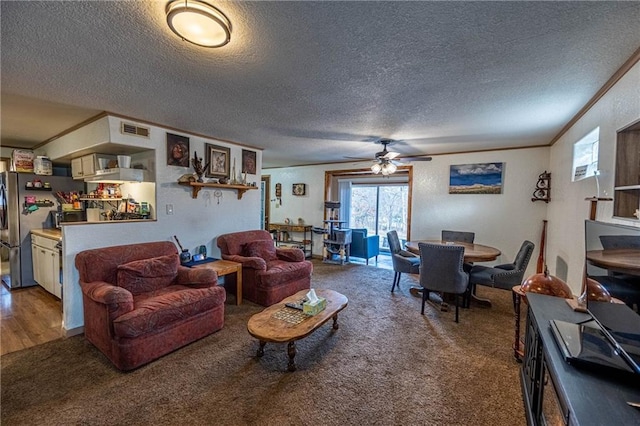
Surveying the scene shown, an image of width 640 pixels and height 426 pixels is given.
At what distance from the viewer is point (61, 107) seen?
2.83 metres

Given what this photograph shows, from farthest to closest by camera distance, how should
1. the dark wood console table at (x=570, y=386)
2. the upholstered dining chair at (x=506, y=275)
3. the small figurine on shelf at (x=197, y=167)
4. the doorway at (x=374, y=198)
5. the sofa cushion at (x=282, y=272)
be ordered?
the doorway at (x=374, y=198)
the small figurine on shelf at (x=197, y=167)
the sofa cushion at (x=282, y=272)
the upholstered dining chair at (x=506, y=275)
the dark wood console table at (x=570, y=386)

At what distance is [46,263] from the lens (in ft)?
12.3

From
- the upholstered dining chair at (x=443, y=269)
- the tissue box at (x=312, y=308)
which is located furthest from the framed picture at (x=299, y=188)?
the tissue box at (x=312, y=308)

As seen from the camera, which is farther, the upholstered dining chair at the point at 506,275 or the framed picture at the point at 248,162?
the framed picture at the point at 248,162

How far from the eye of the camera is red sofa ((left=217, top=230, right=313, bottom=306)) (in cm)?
358

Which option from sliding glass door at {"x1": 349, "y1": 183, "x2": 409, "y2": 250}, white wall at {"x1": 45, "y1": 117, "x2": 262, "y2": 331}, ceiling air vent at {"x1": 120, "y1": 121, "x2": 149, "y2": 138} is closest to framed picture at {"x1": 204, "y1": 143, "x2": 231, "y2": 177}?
white wall at {"x1": 45, "y1": 117, "x2": 262, "y2": 331}

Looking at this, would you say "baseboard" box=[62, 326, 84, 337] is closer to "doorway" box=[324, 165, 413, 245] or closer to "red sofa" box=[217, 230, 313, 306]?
"red sofa" box=[217, 230, 313, 306]

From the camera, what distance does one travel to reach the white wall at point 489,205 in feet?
14.7

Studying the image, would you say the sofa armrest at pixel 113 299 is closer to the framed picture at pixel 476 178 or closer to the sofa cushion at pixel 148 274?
the sofa cushion at pixel 148 274

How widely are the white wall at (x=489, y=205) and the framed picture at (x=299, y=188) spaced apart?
1.70 metres

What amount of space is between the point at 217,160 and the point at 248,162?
0.64m

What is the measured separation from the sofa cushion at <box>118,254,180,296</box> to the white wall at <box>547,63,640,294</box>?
12.8 feet

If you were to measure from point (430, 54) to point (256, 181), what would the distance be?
3.71 meters

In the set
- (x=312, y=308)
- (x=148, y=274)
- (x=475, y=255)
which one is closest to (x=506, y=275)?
(x=475, y=255)
